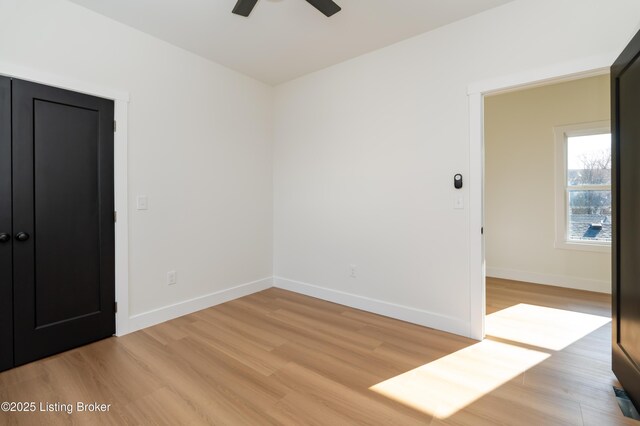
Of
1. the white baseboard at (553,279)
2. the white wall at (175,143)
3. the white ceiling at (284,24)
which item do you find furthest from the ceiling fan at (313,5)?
the white baseboard at (553,279)

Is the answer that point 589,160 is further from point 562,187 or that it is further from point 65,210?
point 65,210

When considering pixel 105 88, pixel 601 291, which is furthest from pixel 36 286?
pixel 601 291

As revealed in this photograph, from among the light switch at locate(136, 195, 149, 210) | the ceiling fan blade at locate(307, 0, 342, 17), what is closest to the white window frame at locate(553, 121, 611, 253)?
the ceiling fan blade at locate(307, 0, 342, 17)

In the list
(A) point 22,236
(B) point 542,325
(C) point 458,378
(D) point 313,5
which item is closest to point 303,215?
(D) point 313,5

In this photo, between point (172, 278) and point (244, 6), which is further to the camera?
point (172, 278)

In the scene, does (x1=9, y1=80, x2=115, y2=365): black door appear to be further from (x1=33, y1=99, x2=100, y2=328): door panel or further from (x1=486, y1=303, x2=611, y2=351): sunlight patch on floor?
(x1=486, y1=303, x2=611, y2=351): sunlight patch on floor

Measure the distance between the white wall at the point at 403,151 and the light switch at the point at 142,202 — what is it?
5.55 feet

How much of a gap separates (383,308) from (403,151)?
64.5 inches

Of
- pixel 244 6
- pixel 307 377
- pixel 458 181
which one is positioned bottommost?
pixel 307 377

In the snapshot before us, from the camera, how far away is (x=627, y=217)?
1724mm

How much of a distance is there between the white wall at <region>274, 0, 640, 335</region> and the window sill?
8.29 ft

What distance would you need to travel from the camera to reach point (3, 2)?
2.03 m

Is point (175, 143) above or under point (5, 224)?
above

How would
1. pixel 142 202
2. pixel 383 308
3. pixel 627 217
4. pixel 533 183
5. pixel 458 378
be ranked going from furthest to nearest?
1. pixel 533 183
2. pixel 383 308
3. pixel 142 202
4. pixel 458 378
5. pixel 627 217
